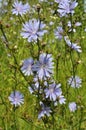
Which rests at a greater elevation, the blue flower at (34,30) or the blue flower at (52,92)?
the blue flower at (34,30)

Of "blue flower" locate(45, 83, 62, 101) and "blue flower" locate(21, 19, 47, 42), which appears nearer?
"blue flower" locate(21, 19, 47, 42)

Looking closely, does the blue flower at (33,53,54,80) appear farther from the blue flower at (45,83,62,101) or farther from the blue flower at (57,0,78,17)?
the blue flower at (57,0,78,17)

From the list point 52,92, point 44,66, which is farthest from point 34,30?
point 52,92

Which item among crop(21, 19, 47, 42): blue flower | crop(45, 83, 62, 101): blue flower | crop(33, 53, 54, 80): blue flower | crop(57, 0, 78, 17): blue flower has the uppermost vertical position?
crop(57, 0, 78, 17): blue flower

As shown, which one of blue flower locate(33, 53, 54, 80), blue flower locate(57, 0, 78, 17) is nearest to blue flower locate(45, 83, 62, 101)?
blue flower locate(33, 53, 54, 80)

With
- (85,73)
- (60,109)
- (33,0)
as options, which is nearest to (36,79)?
(60,109)

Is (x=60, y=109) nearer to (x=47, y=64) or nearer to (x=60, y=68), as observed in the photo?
(x=60, y=68)

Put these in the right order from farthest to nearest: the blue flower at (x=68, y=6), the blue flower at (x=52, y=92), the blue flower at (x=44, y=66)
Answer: the blue flower at (x=68, y=6)
the blue flower at (x=52, y=92)
the blue flower at (x=44, y=66)

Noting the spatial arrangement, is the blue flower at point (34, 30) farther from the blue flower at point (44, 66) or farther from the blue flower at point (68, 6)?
the blue flower at point (68, 6)

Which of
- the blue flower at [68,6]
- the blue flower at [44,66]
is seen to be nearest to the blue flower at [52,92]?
the blue flower at [44,66]
